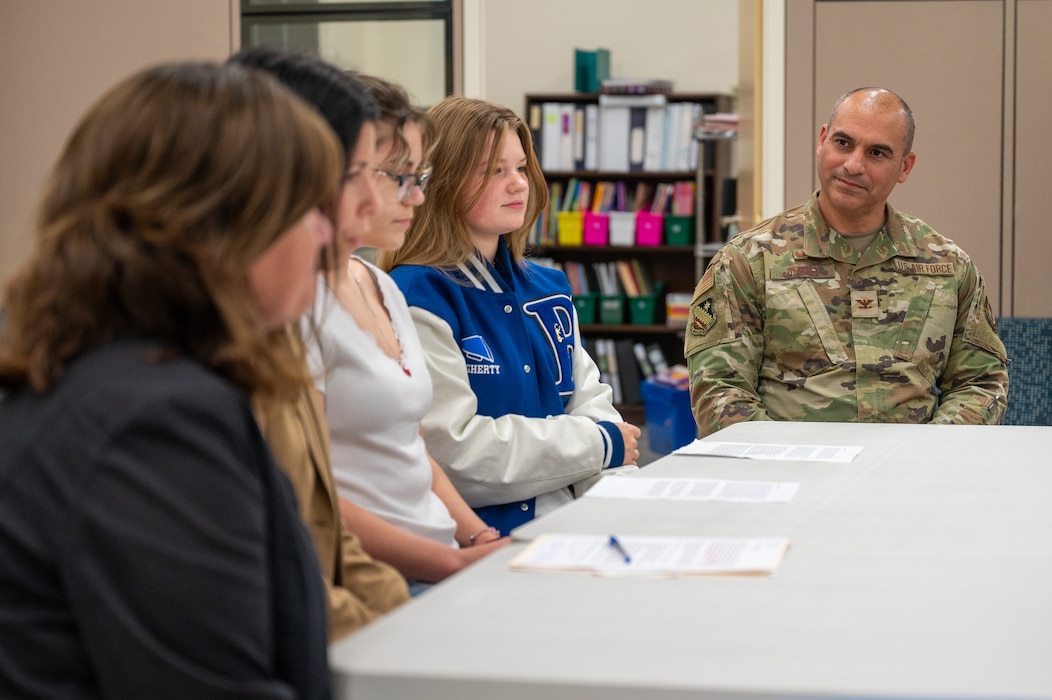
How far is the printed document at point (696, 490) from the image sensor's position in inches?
64.0

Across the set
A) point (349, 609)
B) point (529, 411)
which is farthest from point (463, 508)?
point (349, 609)

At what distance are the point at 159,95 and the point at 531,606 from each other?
0.56 m

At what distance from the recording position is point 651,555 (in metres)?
1.28

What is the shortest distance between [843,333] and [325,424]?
5.72 ft

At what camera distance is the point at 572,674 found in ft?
3.02

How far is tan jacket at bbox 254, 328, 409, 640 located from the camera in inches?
47.8

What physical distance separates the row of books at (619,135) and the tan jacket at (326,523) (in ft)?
20.2

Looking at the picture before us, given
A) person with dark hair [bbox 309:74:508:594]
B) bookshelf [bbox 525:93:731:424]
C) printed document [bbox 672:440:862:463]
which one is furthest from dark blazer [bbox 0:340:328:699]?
bookshelf [bbox 525:93:731:424]

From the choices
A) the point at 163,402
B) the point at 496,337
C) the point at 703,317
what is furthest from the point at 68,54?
the point at 163,402

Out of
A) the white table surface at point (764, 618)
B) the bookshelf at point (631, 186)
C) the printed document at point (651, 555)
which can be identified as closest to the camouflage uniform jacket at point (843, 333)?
Answer: the white table surface at point (764, 618)

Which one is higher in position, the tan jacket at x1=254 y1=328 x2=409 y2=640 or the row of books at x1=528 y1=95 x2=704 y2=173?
the row of books at x1=528 y1=95 x2=704 y2=173

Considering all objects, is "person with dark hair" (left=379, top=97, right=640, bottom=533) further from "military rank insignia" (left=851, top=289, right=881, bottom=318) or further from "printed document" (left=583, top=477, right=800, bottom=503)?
"military rank insignia" (left=851, top=289, right=881, bottom=318)

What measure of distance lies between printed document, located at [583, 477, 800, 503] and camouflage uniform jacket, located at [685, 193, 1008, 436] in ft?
3.20

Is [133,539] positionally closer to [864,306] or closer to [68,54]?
[864,306]
